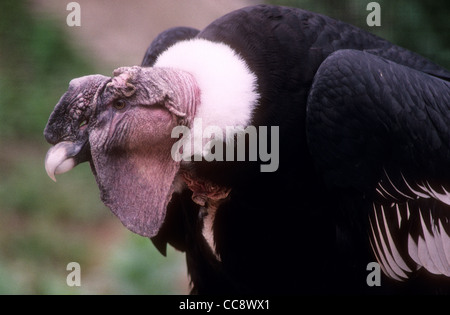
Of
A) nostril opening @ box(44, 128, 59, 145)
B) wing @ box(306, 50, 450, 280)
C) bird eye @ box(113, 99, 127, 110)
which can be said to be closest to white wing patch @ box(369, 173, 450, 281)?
wing @ box(306, 50, 450, 280)

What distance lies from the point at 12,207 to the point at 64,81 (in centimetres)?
148

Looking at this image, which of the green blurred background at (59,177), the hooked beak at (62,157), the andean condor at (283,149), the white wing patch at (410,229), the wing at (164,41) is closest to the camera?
the hooked beak at (62,157)

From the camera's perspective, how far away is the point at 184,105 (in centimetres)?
381

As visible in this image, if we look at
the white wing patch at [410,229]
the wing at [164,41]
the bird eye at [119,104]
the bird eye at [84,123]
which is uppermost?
the wing at [164,41]

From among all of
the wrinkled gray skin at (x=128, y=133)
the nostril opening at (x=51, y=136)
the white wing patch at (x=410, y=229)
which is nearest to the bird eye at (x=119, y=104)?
the wrinkled gray skin at (x=128, y=133)

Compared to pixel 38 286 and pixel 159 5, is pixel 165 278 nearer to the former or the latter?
pixel 38 286

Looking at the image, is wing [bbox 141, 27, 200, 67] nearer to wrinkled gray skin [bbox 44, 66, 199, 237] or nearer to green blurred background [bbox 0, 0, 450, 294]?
green blurred background [bbox 0, 0, 450, 294]

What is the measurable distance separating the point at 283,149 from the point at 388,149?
1.74ft

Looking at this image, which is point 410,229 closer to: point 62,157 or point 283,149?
point 283,149

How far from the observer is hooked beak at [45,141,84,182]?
3664 millimetres

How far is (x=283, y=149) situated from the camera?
3.93 m

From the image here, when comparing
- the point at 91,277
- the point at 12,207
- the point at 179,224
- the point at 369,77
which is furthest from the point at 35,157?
the point at 369,77

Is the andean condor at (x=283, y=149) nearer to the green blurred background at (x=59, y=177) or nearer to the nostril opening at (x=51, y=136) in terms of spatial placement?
the nostril opening at (x=51, y=136)

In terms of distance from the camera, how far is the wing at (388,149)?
3.83 meters
